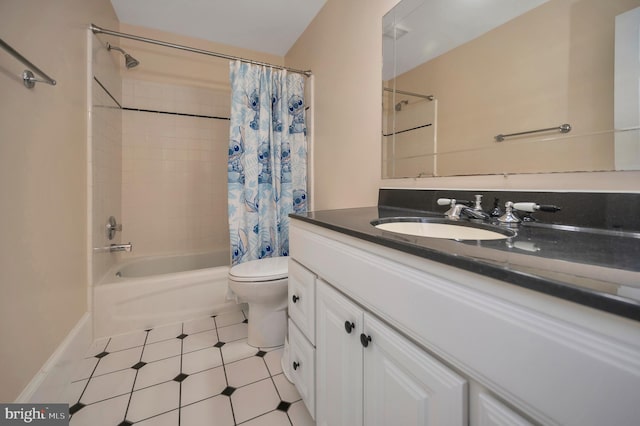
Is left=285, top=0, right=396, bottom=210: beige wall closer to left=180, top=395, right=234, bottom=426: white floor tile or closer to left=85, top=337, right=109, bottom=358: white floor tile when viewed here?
left=180, top=395, right=234, bottom=426: white floor tile

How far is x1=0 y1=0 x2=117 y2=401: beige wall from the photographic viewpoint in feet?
2.92

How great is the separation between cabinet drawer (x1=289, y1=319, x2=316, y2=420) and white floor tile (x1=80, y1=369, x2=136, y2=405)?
31.0 inches

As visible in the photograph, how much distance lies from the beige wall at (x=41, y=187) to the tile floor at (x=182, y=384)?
27 cm

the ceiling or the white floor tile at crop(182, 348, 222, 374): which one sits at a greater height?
the ceiling

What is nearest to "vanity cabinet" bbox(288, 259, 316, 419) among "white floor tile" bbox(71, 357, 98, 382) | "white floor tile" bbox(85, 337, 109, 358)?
"white floor tile" bbox(71, 357, 98, 382)

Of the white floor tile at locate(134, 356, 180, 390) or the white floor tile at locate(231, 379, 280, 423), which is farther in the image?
the white floor tile at locate(134, 356, 180, 390)

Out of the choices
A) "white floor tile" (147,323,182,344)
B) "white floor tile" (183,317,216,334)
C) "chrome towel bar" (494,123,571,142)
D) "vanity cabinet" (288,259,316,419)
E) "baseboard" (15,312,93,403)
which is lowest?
"white floor tile" (147,323,182,344)

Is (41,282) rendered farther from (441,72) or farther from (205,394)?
(441,72)

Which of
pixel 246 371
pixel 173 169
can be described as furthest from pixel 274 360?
pixel 173 169

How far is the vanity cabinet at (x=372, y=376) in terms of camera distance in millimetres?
478

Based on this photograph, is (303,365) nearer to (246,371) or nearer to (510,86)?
(246,371)

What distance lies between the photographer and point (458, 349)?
44 centimetres

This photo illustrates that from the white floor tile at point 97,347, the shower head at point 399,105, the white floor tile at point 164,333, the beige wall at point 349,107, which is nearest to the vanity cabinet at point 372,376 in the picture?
the beige wall at point 349,107

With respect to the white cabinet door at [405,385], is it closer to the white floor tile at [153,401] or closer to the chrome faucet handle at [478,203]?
the chrome faucet handle at [478,203]
